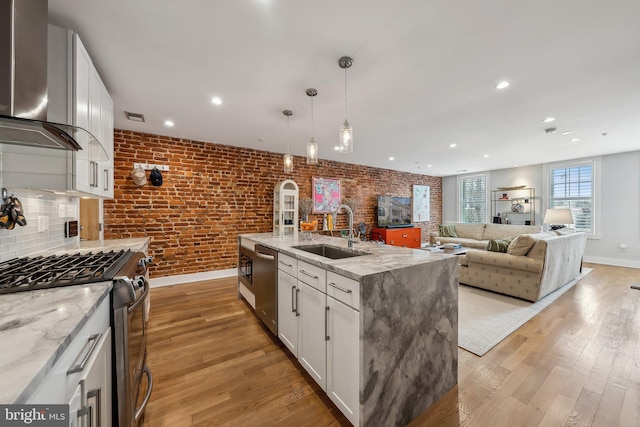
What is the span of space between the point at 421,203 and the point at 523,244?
473 cm

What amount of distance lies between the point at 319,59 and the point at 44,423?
2266 mm

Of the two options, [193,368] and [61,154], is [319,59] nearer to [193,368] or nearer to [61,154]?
[61,154]

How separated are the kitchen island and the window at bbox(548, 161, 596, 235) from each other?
20.1ft

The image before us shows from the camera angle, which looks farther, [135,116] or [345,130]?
[135,116]

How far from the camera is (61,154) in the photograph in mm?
1548

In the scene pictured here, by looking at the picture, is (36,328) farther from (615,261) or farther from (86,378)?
(615,261)

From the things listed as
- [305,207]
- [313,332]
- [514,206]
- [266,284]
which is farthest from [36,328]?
[514,206]

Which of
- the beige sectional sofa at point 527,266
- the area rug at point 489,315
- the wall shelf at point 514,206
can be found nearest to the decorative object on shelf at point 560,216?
the beige sectional sofa at point 527,266

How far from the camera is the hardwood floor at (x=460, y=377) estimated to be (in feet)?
4.83

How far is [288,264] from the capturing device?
78.3 inches

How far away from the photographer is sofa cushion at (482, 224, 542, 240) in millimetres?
A: 5412

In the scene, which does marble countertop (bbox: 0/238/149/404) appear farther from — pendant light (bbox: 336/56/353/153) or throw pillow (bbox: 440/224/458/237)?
throw pillow (bbox: 440/224/458/237)

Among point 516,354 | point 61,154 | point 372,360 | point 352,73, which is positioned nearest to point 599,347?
point 516,354

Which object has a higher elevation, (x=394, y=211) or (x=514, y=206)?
(x=514, y=206)
